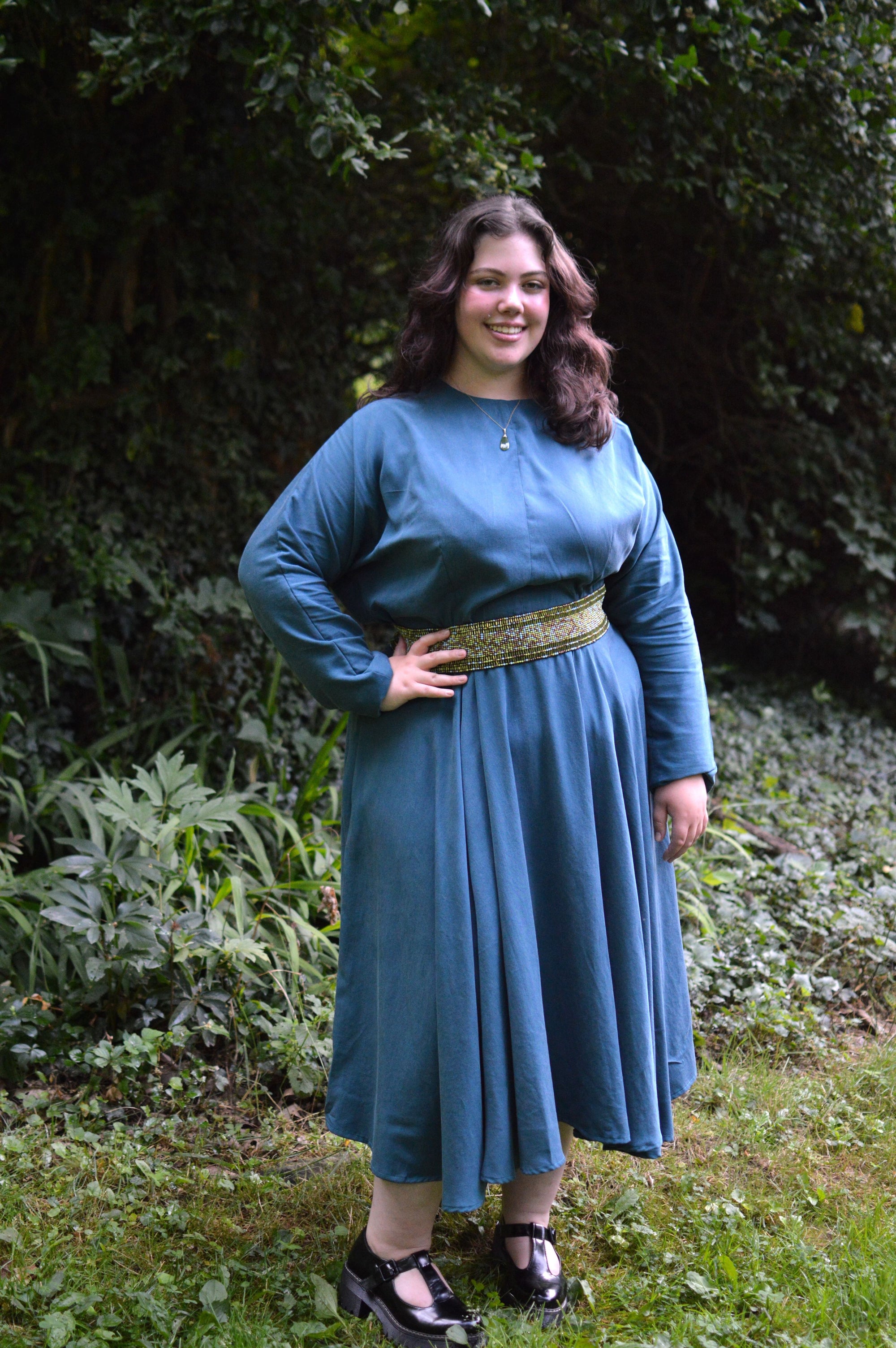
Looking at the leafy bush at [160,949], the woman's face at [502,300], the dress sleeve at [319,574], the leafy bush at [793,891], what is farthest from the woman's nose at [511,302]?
the leafy bush at [793,891]

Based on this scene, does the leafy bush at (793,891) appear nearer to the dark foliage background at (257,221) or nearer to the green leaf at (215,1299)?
the green leaf at (215,1299)

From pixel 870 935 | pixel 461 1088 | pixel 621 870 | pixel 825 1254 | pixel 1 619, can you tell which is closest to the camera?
pixel 461 1088

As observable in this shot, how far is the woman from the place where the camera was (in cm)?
165

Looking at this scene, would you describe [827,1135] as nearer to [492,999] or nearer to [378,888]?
[492,999]

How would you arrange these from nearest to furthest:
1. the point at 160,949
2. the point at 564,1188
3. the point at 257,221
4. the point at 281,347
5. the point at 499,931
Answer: the point at 499,931
the point at 564,1188
the point at 160,949
the point at 257,221
the point at 281,347

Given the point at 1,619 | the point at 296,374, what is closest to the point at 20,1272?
the point at 1,619

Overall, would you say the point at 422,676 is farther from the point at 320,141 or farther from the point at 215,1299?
the point at 320,141

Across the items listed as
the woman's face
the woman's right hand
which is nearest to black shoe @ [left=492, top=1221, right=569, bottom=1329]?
the woman's right hand

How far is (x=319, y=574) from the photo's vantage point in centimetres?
174

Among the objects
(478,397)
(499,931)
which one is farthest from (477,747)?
(478,397)

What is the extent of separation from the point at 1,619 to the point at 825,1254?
9.23 feet

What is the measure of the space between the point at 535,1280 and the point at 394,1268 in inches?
9.9

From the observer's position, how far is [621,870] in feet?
5.78

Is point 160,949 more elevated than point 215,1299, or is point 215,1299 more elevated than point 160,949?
point 160,949
